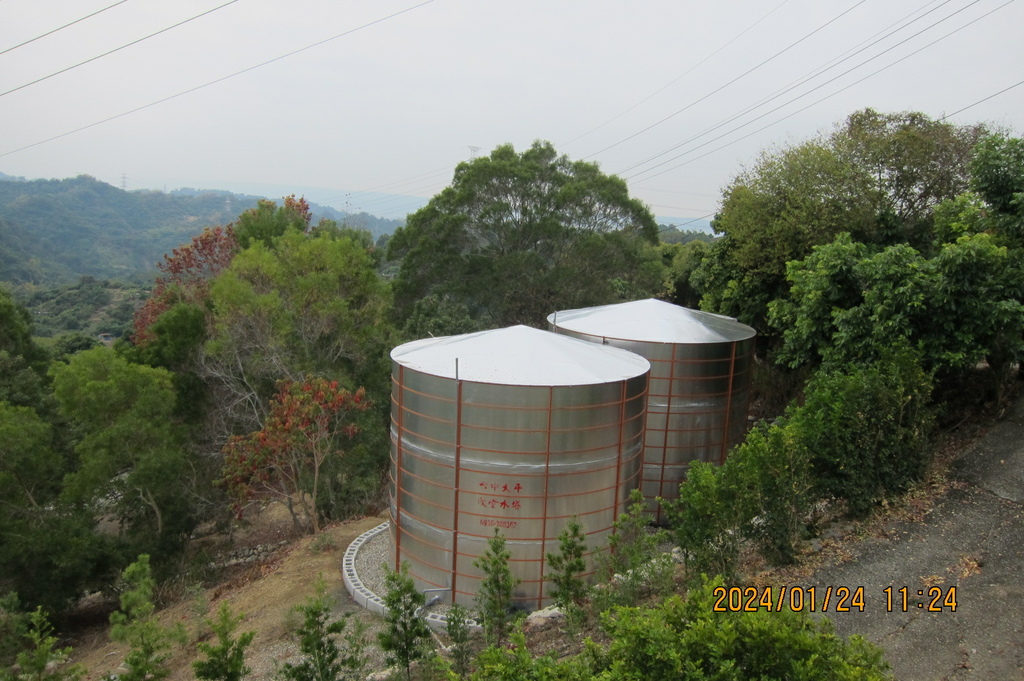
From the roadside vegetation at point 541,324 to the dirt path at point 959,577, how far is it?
0.72m

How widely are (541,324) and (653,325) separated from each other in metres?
13.2

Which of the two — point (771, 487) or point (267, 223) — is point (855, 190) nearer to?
point (771, 487)

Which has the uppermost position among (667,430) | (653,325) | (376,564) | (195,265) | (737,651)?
(653,325)

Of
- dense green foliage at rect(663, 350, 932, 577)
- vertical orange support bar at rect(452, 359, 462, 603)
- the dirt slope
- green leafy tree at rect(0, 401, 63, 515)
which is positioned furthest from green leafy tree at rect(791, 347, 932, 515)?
green leafy tree at rect(0, 401, 63, 515)

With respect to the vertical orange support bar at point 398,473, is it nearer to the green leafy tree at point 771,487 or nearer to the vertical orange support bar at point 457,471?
the vertical orange support bar at point 457,471

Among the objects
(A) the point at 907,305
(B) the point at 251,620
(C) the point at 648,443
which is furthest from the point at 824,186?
(B) the point at 251,620

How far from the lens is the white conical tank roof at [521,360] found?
9648 millimetres

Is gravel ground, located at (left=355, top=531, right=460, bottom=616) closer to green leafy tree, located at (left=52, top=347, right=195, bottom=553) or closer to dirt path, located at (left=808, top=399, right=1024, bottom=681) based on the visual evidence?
dirt path, located at (left=808, top=399, right=1024, bottom=681)

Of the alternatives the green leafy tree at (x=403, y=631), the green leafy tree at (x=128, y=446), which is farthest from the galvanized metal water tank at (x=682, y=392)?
the green leafy tree at (x=128, y=446)

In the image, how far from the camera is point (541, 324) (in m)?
26.6

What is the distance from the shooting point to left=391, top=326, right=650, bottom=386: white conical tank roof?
9.65m

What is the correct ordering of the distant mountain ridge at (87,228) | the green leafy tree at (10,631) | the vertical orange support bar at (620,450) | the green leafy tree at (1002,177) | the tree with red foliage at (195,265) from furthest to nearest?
the distant mountain ridge at (87,228) < the tree with red foliage at (195,265) < the green leafy tree at (10,631) < the green leafy tree at (1002,177) < the vertical orange support bar at (620,450)

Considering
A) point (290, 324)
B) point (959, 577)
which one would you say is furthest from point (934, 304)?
point (290, 324)

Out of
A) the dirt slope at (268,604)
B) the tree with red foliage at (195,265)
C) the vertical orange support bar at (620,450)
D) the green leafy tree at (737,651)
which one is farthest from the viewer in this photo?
the tree with red foliage at (195,265)
